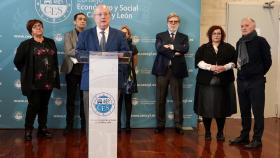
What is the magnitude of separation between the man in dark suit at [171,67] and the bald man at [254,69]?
39.8 inches

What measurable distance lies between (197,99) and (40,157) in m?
2.13

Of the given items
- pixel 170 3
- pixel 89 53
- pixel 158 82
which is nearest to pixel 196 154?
pixel 158 82

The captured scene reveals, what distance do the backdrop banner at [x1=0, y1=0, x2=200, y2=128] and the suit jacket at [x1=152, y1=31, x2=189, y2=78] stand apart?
29 centimetres

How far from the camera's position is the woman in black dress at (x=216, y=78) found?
16.8 ft

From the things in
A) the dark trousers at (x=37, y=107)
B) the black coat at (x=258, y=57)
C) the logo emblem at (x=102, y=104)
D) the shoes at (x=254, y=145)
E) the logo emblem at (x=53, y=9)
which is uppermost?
the logo emblem at (x=53, y=9)

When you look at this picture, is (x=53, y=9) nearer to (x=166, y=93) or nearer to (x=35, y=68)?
(x=35, y=68)

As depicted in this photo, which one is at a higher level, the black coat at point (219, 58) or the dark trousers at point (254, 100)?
the black coat at point (219, 58)

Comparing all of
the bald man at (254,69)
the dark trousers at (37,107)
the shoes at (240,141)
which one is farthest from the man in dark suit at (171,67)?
the dark trousers at (37,107)

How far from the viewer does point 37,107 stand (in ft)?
17.1

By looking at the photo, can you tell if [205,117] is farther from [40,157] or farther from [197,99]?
[40,157]

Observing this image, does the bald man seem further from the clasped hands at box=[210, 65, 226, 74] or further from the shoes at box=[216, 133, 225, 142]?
the shoes at box=[216, 133, 225, 142]

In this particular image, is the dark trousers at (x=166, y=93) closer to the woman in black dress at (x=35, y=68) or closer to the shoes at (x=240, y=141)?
the shoes at (x=240, y=141)

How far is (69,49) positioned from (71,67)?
0.81 ft

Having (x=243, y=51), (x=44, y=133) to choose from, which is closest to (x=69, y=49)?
(x=44, y=133)
